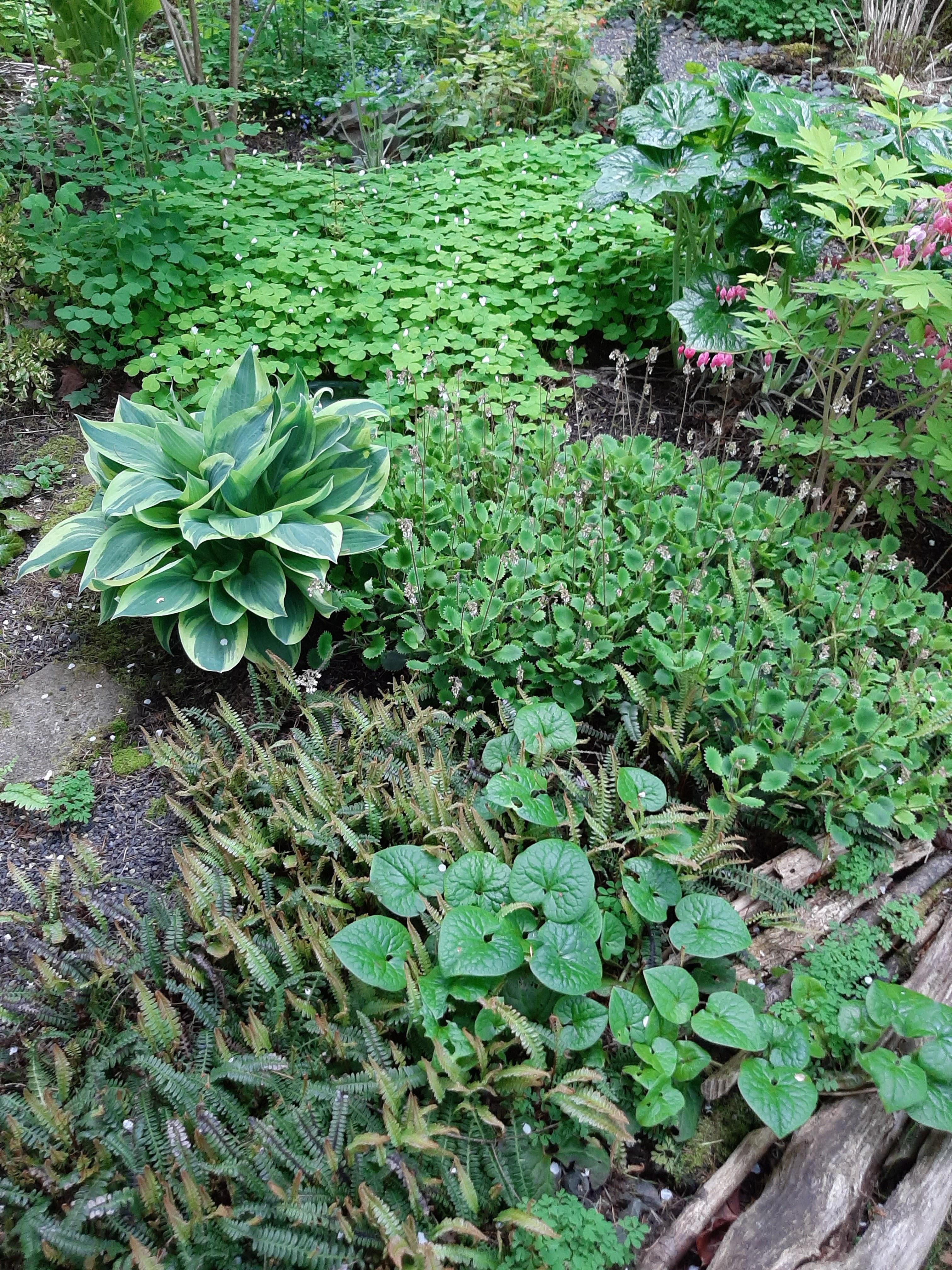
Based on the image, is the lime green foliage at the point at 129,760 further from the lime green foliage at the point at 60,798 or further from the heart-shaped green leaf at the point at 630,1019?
the heart-shaped green leaf at the point at 630,1019

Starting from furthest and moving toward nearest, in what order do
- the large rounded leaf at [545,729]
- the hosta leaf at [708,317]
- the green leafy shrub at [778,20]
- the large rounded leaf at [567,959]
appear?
the green leafy shrub at [778,20] < the hosta leaf at [708,317] < the large rounded leaf at [545,729] < the large rounded leaf at [567,959]

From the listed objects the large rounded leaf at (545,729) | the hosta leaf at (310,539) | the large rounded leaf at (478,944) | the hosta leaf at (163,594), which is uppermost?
the hosta leaf at (310,539)

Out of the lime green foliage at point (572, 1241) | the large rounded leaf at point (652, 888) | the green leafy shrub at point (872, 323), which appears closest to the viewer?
the lime green foliage at point (572, 1241)

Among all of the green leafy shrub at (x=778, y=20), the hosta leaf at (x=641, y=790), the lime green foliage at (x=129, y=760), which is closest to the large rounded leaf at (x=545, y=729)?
the hosta leaf at (x=641, y=790)

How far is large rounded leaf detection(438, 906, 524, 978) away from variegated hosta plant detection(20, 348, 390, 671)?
1.21 m

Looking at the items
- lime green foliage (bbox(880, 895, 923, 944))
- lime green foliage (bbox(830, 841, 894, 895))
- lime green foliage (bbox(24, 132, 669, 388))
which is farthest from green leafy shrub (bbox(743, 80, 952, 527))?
lime green foliage (bbox(880, 895, 923, 944))

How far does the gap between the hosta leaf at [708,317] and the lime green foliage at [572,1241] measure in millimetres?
3187

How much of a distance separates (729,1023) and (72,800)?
2.08 meters

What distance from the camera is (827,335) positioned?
3.23 metres

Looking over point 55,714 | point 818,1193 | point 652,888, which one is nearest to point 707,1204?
point 818,1193

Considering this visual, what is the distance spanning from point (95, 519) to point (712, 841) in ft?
7.56

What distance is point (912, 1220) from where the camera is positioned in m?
1.96

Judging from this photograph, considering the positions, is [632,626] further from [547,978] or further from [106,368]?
[106,368]

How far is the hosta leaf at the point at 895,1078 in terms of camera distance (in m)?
1.96
